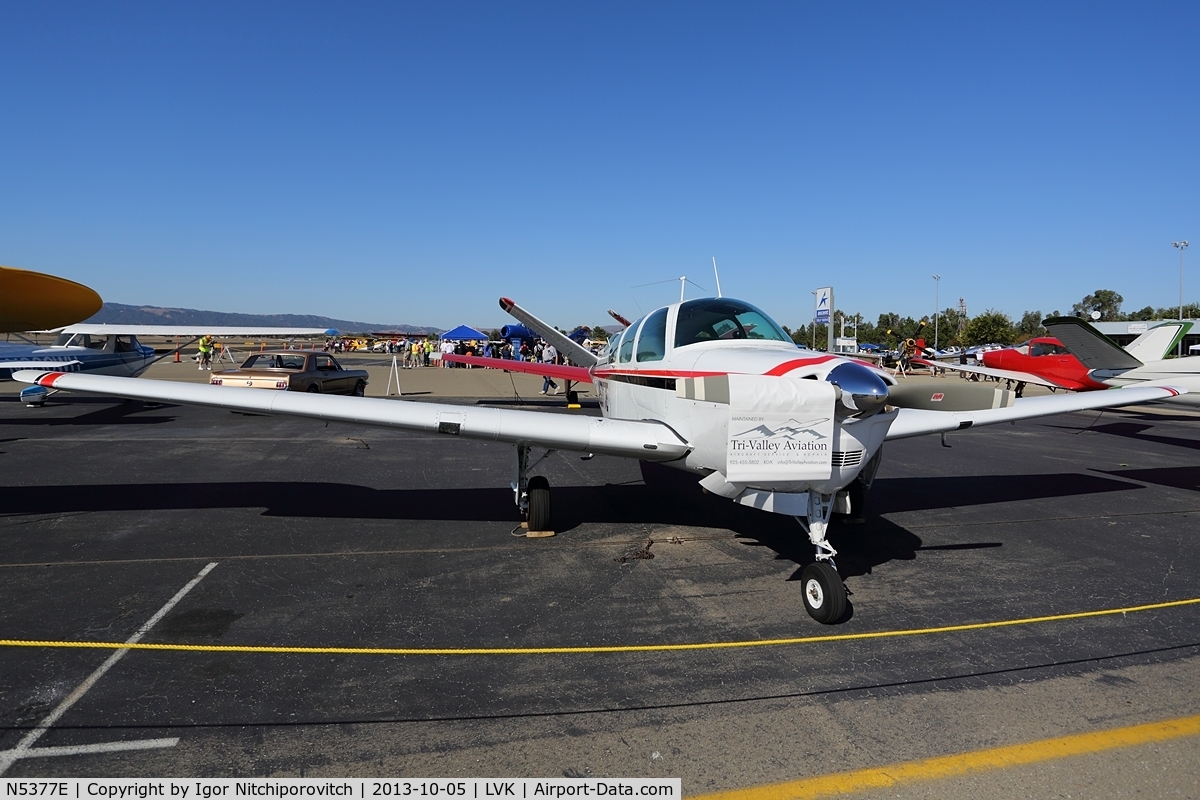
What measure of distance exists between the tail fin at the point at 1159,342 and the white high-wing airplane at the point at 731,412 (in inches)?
290

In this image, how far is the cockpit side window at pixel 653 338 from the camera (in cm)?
651

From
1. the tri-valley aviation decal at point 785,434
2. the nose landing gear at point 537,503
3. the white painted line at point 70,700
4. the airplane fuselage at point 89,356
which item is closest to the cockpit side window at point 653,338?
the nose landing gear at point 537,503

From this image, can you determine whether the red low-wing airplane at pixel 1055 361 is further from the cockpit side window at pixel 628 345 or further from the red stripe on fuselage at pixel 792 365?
the red stripe on fuselage at pixel 792 365

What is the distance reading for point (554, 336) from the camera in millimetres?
15531

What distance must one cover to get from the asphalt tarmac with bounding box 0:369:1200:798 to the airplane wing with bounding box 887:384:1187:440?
3.73 feet

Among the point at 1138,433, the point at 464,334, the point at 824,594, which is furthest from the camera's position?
the point at 464,334

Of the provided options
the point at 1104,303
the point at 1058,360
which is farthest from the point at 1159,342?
the point at 1104,303

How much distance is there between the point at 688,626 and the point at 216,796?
2.85 metres

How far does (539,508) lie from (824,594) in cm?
302

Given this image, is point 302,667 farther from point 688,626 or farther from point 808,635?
point 808,635

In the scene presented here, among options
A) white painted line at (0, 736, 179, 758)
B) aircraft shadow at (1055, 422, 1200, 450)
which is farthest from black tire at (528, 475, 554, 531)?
aircraft shadow at (1055, 422, 1200, 450)

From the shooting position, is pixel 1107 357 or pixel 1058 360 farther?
pixel 1058 360

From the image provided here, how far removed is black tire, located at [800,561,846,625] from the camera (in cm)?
452

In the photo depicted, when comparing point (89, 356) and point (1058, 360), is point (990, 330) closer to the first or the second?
point (1058, 360)
